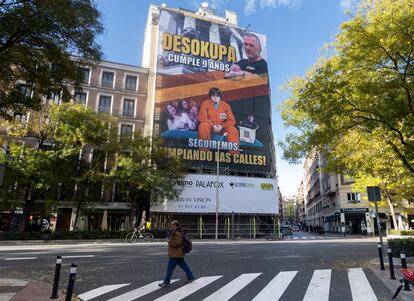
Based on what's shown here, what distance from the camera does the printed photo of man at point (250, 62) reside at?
4478 centimetres

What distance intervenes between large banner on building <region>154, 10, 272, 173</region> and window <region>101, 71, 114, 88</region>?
5952 millimetres

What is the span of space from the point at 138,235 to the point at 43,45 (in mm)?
21010

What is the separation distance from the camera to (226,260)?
13.1 meters

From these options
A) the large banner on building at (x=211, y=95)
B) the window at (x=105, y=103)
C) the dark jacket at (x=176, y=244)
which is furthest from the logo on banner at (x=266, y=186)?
the dark jacket at (x=176, y=244)

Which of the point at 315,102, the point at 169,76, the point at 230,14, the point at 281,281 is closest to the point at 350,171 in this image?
the point at 315,102

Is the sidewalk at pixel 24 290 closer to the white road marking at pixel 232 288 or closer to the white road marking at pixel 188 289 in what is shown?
the white road marking at pixel 188 289

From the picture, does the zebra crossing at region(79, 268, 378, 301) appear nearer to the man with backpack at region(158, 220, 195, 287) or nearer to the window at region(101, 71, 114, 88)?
the man with backpack at region(158, 220, 195, 287)

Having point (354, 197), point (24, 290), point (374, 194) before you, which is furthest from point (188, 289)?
point (354, 197)

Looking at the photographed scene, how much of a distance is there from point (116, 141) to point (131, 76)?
14277mm

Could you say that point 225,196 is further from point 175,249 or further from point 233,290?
point 233,290

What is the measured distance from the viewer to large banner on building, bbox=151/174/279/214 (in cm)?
3588

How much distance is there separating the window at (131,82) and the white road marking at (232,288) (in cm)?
3559

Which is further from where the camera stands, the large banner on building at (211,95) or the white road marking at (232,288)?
the large banner on building at (211,95)

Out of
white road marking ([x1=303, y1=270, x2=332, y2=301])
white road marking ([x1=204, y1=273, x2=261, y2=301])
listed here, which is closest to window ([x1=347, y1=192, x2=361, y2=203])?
white road marking ([x1=303, y1=270, x2=332, y2=301])
